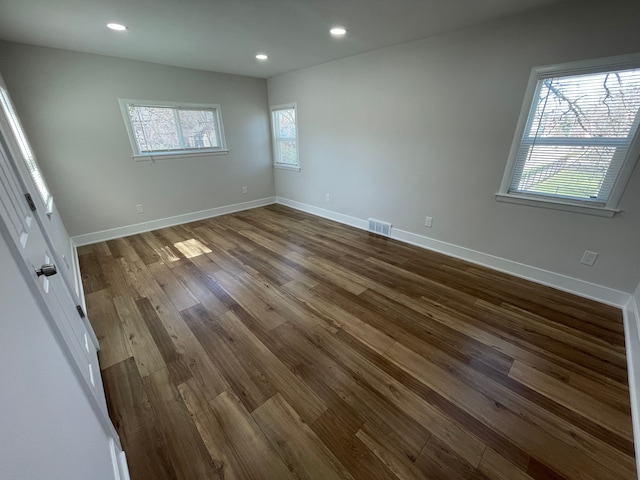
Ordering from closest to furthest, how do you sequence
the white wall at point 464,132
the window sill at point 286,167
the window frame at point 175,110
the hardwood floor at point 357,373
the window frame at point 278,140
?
the hardwood floor at point 357,373 < the white wall at point 464,132 < the window frame at point 175,110 < the window frame at point 278,140 < the window sill at point 286,167

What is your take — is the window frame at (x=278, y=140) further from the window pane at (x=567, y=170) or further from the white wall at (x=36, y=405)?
the white wall at (x=36, y=405)

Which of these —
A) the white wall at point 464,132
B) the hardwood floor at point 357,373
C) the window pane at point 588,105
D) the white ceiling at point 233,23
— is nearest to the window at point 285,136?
the white wall at point 464,132

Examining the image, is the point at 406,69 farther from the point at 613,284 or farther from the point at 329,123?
the point at 613,284

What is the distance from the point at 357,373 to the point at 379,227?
249 cm

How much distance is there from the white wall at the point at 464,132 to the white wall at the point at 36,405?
11.0ft

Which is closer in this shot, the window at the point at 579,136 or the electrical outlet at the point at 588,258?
the window at the point at 579,136

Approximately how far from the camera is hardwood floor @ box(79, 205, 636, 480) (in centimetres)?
123

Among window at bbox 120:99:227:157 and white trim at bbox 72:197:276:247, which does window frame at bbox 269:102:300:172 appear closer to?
white trim at bbox 72:197:276:247

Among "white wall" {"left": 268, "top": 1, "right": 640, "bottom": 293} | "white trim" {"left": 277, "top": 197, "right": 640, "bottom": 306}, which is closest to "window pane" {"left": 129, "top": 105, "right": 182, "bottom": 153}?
"white wall" {"left": 268, "top": 1, "right": 640, "bottom": 293}

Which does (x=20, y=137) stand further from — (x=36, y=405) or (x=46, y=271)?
(x=36, y=405)

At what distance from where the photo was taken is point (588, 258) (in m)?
2.30

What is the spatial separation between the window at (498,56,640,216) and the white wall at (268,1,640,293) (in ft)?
0.29

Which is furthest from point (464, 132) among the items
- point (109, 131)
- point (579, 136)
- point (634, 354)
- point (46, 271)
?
point (109, 131)

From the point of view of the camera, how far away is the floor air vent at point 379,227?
3726mm
